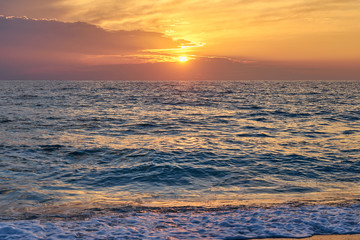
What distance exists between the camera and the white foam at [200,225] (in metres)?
6.46

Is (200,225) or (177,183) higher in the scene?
(200,225)

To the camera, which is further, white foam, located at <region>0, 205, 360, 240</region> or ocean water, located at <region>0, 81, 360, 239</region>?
ocean water, located at <region>0, 81, 360, 239</region>

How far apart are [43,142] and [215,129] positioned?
1216 cm

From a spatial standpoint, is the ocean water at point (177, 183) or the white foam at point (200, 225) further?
the ocean water at point (177, 183)

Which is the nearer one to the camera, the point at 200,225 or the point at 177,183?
the point at 200,225

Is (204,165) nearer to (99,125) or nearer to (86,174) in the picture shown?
(86,174)

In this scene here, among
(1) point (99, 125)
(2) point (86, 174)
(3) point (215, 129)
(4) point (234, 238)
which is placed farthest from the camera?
(1) point (99, 125)

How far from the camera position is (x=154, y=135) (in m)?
20.7

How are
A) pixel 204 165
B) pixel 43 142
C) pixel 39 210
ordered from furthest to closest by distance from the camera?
pixel 43 142
pixel 204 165
pixel 39 210

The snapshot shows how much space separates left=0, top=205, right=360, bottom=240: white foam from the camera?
6457 mm

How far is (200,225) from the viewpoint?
275 inches

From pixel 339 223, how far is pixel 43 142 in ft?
53.3

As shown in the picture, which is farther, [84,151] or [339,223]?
[84,151]

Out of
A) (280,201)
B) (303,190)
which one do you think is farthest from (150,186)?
(303,190)
